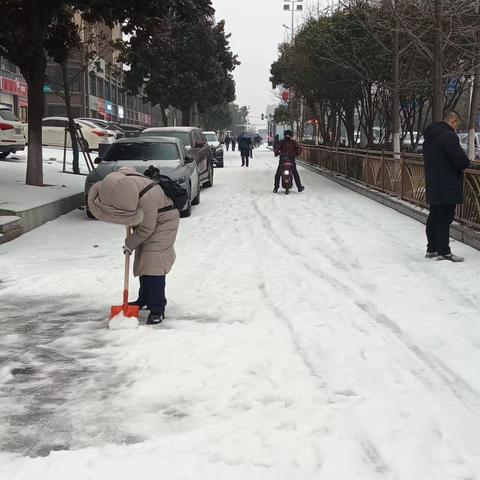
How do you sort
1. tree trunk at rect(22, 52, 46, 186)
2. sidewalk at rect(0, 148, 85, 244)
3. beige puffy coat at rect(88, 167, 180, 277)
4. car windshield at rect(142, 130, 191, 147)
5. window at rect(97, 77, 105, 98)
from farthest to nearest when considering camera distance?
window at rect(97, 77, 105, 98) < car windshield at rect(142, 130, 191, 147) < tree trunk at rect(22, 52, 46, 186) < sidewalk at rect(0, 148, 85, 244) < beige puffy coat at rect(88, 167, 180, 277)

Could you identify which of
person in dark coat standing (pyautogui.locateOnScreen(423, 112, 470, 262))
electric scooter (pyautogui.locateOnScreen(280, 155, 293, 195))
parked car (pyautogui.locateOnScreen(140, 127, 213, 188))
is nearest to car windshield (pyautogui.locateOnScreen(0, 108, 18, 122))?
parked car (pyautogui.locateOnScreen(140, 127, 213, 188))

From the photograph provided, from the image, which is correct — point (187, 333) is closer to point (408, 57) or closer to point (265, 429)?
point (265, 429)

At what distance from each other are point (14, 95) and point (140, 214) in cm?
4259

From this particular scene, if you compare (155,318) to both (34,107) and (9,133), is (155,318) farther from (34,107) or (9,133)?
(9,133)

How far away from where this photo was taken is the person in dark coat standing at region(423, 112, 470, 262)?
740 cm

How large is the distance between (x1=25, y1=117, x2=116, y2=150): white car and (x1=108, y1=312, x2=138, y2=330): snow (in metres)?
21.1

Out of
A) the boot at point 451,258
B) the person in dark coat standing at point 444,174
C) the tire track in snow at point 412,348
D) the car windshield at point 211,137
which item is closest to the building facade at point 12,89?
the car windshield at point 211,137

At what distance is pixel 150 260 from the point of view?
5152mm

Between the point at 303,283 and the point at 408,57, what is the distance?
14.2 metres

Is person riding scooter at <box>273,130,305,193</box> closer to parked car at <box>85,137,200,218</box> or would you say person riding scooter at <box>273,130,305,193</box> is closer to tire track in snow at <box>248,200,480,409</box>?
parked car at <box>85,137,200,218</box>

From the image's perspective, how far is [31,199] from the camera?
11398 millimetres

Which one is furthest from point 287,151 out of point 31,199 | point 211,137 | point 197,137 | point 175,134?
point 211,137

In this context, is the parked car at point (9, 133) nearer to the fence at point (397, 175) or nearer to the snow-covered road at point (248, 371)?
the fence at point (397, 175)

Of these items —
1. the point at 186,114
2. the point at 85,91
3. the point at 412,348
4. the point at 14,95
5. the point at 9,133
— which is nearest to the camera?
the point at 412,348
